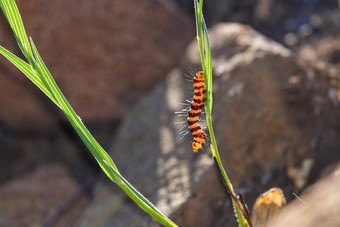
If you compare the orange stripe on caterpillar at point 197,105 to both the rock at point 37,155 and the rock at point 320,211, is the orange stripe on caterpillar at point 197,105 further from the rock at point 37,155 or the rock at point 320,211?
the rock at point 37,155

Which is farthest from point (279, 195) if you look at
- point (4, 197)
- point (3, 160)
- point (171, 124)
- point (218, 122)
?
A: point (3, 160)

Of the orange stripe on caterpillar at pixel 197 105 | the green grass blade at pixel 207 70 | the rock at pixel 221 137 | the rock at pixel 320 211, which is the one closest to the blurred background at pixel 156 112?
the rock at pixel 221 137

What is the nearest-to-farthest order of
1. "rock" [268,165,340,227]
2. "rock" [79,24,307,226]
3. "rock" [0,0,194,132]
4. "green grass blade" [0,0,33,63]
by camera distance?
1. "rock" [268,165,340,227]
2. "green grass blade" [0,0,33,63]
3. "rock" [79,24,307,226]
4. "rock" [0,0,194,132]

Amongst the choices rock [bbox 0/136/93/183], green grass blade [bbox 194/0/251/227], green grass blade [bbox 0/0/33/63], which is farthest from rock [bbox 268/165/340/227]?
rock [bbox 0/136/93/183]

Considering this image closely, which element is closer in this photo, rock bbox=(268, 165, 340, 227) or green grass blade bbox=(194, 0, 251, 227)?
rock bbox=(268, 165, 340, 227)

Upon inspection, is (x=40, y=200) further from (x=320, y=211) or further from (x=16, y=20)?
(x=320, y=211)

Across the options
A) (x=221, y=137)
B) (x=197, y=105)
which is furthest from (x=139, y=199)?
(x=221, y=137)

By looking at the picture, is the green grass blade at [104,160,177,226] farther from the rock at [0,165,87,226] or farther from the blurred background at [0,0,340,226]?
the rock at [0,165,87,226]
